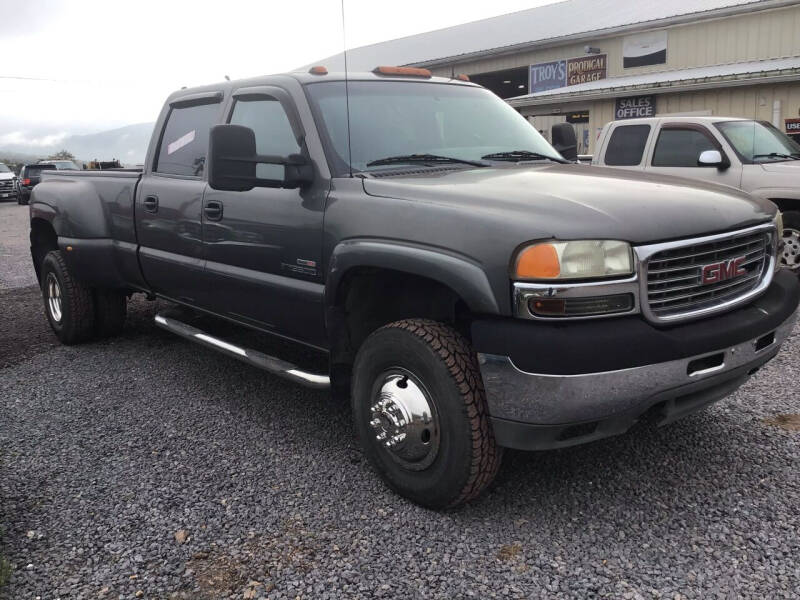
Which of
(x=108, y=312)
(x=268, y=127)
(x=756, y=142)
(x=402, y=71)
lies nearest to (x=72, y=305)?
(x=108, y=312)

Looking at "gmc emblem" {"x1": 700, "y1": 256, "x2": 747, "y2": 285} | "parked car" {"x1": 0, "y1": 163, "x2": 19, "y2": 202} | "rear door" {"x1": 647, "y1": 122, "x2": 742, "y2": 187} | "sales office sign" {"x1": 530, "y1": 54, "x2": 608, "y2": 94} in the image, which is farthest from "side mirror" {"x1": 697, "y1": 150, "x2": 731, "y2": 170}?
"parked car" {"x1": 0, "y1": 163, "x2": 19, "y2": 202}

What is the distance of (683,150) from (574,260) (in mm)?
6448

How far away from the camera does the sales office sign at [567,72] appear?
2104 centimetres

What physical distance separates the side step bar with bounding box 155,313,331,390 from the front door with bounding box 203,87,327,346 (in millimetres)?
160

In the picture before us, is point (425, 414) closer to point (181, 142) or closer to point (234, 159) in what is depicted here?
point (234, 159)

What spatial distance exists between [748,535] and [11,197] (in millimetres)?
38312

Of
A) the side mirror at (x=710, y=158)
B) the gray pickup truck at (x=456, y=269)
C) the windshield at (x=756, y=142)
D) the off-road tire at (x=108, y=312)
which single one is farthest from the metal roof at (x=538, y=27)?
the gray pickup truck at (x=456, y=269)

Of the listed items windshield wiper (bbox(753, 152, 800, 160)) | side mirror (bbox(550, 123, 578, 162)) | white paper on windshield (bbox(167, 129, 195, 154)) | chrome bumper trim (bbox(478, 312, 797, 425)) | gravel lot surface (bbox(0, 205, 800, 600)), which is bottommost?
gravel lot surface (bbox(0, 205, 800, 600))

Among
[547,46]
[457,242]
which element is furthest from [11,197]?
[457,242]

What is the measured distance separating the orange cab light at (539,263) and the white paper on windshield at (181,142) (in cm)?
283

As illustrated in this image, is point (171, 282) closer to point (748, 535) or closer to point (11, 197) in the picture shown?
point (748, 535)

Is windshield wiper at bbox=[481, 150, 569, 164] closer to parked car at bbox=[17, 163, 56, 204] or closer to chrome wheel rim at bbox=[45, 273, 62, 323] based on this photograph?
chrome wheel rim at bbox=[45, 273, 62, 323]

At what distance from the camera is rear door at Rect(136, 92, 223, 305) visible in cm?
438

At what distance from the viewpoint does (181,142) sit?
477cm
